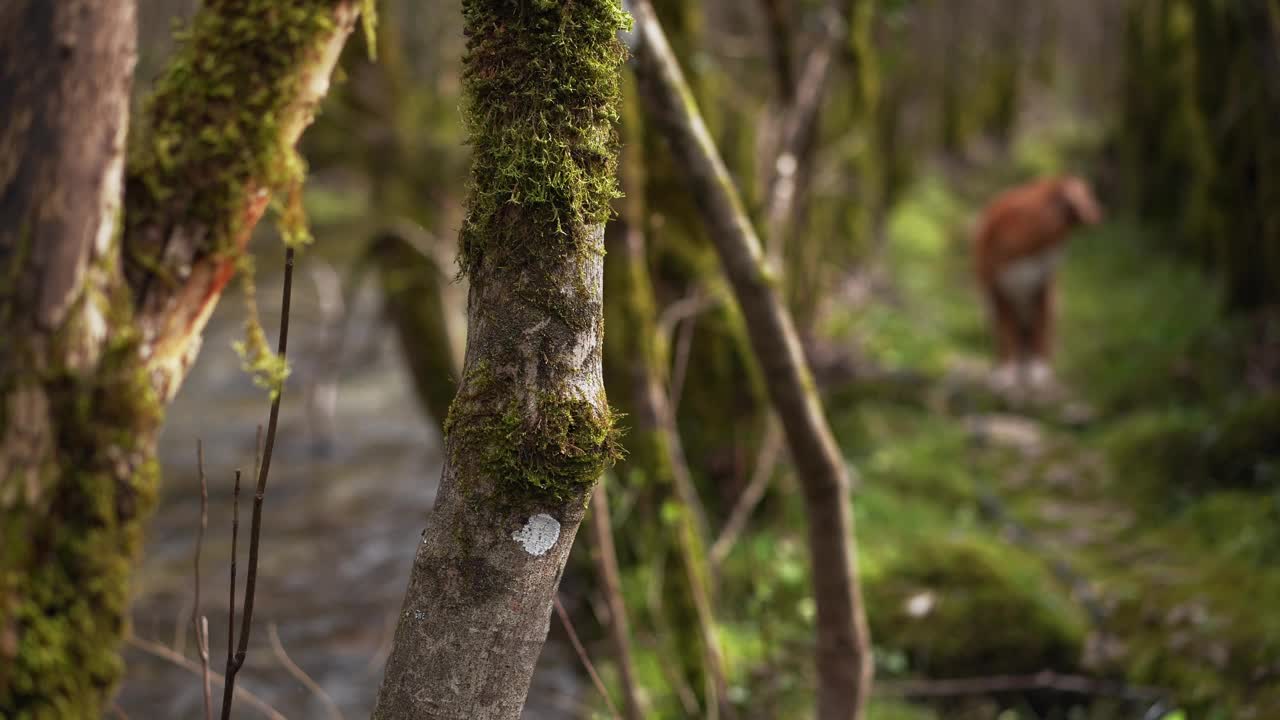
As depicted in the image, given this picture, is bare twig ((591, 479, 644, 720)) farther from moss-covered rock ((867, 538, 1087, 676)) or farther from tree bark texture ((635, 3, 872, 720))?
moss-covered rock ((867, 538, 1087, 676))

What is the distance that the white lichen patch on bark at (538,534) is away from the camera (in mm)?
1421

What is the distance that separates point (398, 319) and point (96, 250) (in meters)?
5.99

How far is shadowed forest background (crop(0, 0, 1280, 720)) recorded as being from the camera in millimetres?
4211

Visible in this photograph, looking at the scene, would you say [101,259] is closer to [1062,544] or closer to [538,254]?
[538,254]

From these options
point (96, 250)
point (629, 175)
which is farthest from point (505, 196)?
point (629, 175)

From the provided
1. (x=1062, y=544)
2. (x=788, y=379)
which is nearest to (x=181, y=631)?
(x=788, y=379)

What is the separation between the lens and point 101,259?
1766 millimetres

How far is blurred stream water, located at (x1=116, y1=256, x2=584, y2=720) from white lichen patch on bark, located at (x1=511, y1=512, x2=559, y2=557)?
6.04ft

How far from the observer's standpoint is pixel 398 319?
769cm

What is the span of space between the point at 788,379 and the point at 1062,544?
4006 mm

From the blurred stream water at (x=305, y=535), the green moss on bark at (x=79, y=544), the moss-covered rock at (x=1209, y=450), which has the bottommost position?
the blurred stream water at (x=305, y=535)

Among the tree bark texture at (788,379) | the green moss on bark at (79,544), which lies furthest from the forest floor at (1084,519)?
the green moss on bark at (79,544)

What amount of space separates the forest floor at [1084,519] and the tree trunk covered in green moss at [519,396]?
2.99 meters

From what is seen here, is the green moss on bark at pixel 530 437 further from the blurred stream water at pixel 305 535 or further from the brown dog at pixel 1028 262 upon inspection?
the brown dog at pixel 1028 262
